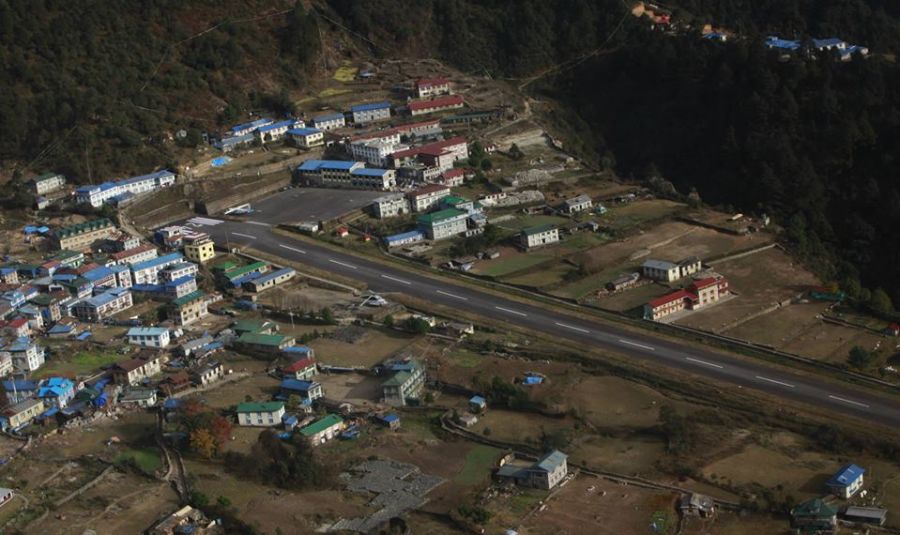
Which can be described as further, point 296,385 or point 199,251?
point 199,251

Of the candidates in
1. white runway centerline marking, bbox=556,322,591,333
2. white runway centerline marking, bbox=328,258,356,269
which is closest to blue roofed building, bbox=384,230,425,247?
white runway centerline marking, bbox=328,258,356,269

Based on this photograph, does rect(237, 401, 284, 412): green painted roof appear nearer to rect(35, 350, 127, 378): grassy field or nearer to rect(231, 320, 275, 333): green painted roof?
rect(231, 320, 275, 333): green painted roof

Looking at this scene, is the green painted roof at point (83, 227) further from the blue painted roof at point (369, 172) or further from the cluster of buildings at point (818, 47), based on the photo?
the cluster of buildings at point (818, 47)

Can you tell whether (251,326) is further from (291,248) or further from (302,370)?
(291,248)

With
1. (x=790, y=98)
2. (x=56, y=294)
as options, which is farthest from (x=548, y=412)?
(x=790, y=98)

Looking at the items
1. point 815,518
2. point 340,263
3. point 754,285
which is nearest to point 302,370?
point 340,263

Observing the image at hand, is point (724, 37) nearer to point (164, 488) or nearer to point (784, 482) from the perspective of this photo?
point (784, 482)

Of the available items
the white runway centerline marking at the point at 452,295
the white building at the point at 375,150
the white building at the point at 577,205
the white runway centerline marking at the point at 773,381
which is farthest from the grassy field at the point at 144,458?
the white building at the point at 375,150
